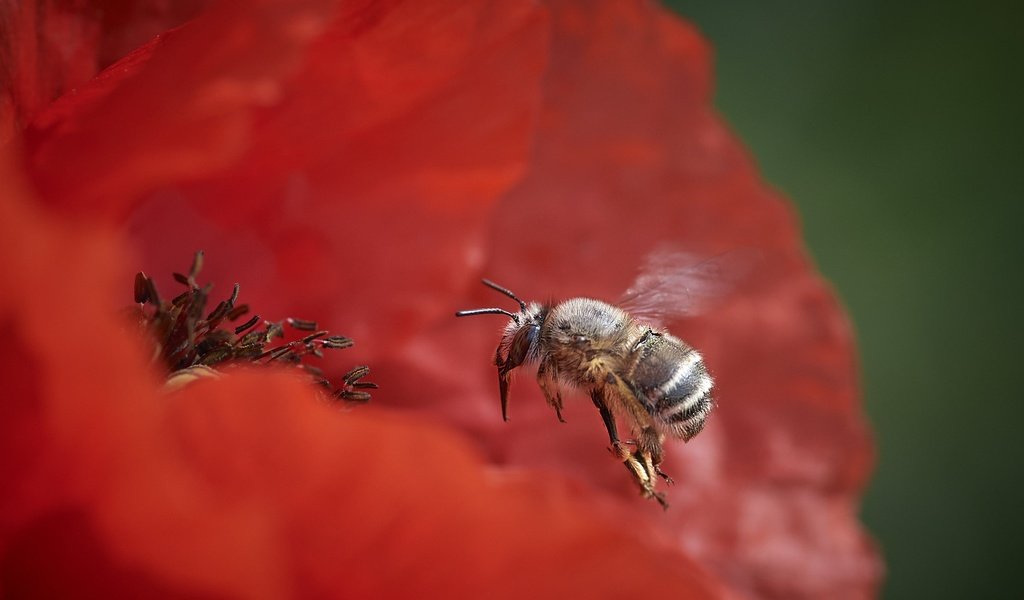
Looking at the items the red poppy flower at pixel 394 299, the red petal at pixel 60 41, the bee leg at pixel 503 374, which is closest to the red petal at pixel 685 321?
the red poppy flower at pixel 394 299

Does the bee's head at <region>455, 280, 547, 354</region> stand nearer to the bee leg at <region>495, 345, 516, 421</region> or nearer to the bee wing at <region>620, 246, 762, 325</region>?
the bee leg at <region>495, 345, 516, 421</region>

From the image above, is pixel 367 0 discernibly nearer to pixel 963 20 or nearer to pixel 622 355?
pixel 622 355

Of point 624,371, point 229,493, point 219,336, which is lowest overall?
point 229,493

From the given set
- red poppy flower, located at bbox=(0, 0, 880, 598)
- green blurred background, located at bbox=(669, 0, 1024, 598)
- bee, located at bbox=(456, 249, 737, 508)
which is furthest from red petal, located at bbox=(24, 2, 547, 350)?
green blurred background, located at bbox=(669, 0, 1024, 598)

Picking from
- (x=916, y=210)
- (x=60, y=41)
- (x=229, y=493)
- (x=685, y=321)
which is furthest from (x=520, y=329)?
(x=916, y=210)

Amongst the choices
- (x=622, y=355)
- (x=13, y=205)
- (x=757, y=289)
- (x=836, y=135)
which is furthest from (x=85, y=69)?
(x=836, y=135)

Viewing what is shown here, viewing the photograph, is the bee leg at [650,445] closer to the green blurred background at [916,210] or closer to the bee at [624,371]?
the bee at [624,371]

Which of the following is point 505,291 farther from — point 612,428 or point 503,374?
point 612,428
